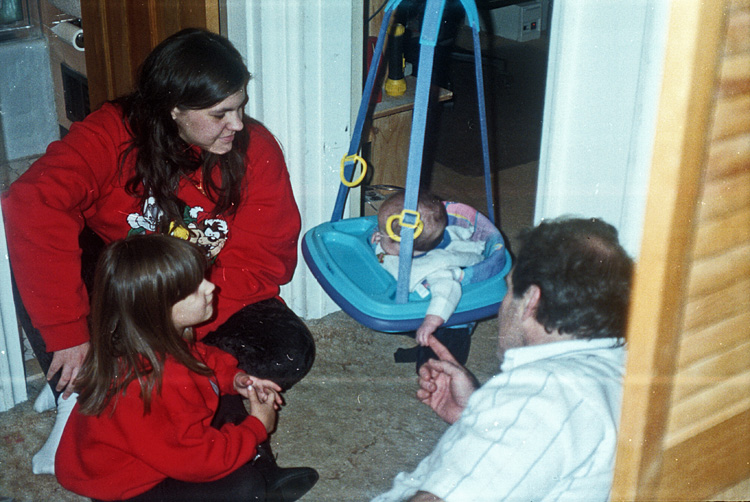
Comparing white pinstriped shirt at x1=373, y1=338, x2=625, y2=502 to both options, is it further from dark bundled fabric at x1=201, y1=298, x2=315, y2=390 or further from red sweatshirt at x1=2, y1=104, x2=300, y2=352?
red sweatshirt at x1=2, y1=104, x2=300, y2=352

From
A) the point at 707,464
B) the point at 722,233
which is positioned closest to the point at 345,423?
the point at 707,464

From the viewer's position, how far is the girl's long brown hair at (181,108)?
6.34 feet

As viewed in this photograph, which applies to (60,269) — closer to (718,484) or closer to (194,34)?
(194,34)

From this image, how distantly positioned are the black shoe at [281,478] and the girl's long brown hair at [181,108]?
0.66m

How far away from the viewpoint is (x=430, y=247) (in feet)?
7.52

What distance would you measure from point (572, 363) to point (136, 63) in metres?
2.36

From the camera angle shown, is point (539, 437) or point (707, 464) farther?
point (707, 464)

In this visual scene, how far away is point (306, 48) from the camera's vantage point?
7.81 ft

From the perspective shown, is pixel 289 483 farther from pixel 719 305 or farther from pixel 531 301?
pixel 719 305

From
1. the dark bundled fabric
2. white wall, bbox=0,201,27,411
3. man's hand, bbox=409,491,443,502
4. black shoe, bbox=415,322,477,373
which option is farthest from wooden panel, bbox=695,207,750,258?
white wall, bbox=0,201,27,411

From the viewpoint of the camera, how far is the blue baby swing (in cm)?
177

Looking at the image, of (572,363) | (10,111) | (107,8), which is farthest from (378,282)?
(10,111)

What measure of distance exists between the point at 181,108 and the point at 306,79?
534mm

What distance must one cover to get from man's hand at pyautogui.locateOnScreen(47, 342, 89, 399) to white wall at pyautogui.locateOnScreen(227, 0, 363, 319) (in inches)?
35.6
